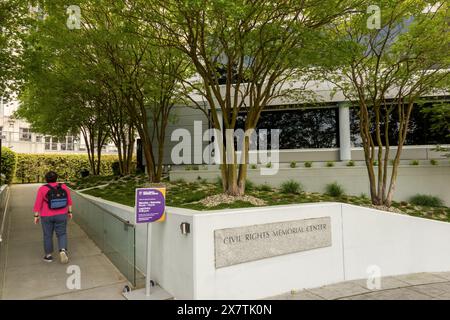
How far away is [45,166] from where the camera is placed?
2702cm

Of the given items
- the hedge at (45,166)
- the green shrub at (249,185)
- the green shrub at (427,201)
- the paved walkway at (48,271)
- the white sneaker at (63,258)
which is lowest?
the paved walkway at (48,271)

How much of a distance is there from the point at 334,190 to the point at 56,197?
428 inches

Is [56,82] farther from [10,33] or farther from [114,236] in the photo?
[114,236]

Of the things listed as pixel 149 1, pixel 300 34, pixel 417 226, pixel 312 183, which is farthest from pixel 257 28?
pixel 312 183

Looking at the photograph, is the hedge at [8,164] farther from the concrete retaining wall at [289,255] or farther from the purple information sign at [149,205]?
the purple information sign at [149,205]

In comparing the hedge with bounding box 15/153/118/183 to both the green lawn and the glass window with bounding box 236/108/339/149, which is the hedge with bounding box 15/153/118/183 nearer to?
the green lawn

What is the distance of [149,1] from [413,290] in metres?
8.52

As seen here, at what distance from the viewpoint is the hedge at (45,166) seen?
26000mm

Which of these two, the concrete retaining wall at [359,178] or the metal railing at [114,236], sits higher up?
the concrete retaining wall at [359,178]

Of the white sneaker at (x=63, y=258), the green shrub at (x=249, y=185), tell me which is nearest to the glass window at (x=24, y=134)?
the green shrub at (x=249, y=185)

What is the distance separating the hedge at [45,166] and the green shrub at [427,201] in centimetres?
2612

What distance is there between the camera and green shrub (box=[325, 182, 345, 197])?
13234 millimetres

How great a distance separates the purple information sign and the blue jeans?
2607 millimetres

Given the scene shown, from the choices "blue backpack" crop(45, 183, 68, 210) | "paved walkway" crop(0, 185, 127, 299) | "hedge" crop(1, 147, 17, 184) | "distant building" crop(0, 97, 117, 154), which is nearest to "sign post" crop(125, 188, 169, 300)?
"paved walkway" crop(0, 185, 127, 299)
